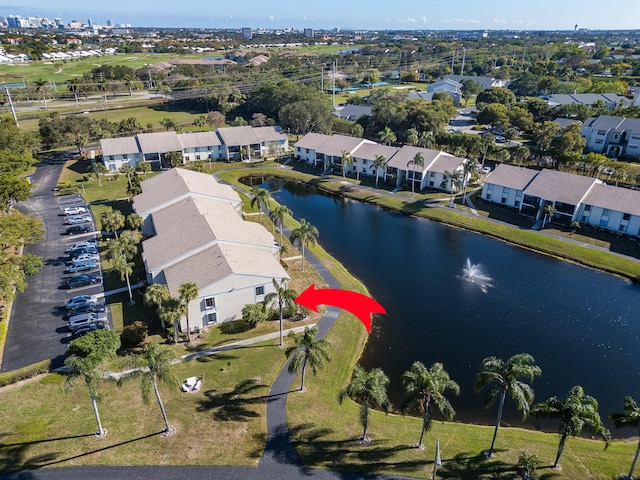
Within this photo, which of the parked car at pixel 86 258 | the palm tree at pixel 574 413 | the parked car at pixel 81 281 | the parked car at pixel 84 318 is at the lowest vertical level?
the parked car at pixel 81 281

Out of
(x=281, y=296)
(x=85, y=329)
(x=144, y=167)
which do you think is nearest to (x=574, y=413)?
(x=281, y=296)

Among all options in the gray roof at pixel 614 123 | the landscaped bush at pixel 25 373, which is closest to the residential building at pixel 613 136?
the gray roof at pixel 614 123

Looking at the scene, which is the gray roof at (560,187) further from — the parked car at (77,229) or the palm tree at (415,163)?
the parked car at (77,229)

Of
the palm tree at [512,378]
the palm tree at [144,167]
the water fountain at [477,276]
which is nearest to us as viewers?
the palm tree at [512,378]

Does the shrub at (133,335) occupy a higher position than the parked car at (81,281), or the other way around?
the shrub at (133,335)

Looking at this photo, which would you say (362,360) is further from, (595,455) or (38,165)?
(38,165)

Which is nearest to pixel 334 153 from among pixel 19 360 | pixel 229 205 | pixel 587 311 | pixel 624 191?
pixel 229 205

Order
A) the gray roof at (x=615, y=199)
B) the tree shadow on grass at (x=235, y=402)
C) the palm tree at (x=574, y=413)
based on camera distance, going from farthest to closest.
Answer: the gray roof at (x=615, y=199) < the tree shadow on grass at (x=235, y=402) < the palm tree at (x=574, y=413)
